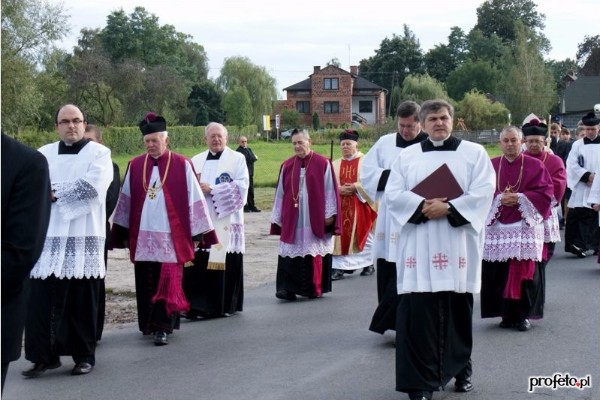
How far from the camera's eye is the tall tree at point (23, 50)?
43594 millimetres

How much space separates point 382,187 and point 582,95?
8574 centimetres

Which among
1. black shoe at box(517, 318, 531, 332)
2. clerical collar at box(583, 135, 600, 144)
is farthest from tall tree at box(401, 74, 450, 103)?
black shoe at box(517, 318, 531, 332)

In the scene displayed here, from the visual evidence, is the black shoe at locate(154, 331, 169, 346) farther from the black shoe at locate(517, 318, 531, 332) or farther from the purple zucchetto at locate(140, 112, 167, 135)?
the black shoe at locate(517, 318, 531, 332)

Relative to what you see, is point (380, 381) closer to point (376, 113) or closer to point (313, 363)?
point (313, 363)

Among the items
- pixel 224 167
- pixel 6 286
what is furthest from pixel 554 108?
pixel 6 286

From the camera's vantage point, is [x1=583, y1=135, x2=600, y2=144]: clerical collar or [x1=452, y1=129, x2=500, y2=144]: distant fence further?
[x1=452, y1=129, x2=500, y2=144]: distant fence

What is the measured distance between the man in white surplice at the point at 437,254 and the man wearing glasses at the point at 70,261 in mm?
2670

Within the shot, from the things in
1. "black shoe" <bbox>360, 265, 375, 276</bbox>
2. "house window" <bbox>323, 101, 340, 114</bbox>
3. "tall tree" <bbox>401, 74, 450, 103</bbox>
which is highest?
"tall tree" <bbox>401, 74, 450, 103</bbox>

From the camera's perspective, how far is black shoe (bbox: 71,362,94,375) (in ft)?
26.8

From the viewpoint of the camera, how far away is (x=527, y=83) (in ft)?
304

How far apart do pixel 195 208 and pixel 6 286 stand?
17.4 ft

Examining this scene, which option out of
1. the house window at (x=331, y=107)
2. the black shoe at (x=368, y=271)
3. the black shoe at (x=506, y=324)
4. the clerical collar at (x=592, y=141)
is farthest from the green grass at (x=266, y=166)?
the house window at (x=331, y=107)

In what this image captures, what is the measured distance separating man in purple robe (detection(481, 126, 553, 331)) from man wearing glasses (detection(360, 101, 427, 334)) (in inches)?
45.3

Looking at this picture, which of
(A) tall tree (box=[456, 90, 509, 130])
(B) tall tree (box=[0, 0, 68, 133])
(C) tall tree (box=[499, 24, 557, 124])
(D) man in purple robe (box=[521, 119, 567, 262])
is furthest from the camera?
(C) tall tree (box=[499, 24, 557, 124])
